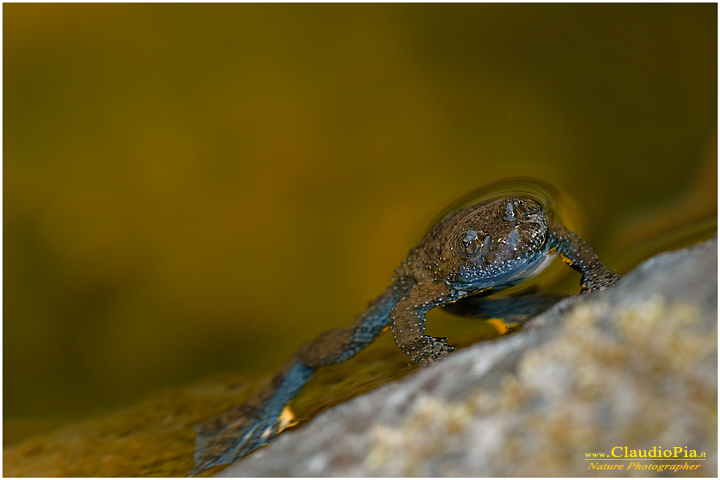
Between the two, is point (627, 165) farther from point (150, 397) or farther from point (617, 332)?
point (150, 397)

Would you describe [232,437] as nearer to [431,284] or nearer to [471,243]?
[431,284]

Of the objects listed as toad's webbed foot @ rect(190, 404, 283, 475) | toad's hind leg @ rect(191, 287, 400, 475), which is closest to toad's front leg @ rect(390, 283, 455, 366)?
toad's hind leg @ rect(191, 287, 400, 475)

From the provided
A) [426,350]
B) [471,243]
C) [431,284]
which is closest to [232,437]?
[426,350]

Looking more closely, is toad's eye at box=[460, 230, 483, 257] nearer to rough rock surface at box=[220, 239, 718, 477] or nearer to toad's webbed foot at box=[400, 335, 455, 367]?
toad's webbed foot at box=[400, 335, 455, 367]

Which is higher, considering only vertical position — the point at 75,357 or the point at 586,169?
the point at 586,169

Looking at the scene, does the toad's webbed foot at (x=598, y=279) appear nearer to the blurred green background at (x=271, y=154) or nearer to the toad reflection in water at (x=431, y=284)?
the toad reflection in water at (x=431, y=284)

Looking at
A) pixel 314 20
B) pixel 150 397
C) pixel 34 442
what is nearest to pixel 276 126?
pixel 314 20
